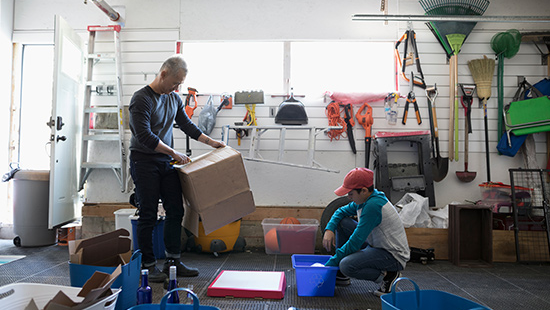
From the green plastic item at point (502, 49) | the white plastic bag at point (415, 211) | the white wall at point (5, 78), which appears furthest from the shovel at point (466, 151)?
the white wall at point (5, 78)

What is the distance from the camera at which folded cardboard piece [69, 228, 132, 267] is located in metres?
2.15

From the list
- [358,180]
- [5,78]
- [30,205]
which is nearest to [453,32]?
[358,180]

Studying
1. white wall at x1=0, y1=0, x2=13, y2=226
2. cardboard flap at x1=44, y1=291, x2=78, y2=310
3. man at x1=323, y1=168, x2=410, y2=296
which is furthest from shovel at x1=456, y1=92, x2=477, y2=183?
white wall at x1=0, y1=0, x2=13, y2=226

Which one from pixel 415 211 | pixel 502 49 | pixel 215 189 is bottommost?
pixel 415 211

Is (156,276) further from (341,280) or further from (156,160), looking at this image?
(341,280)

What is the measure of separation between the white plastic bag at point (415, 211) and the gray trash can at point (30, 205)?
3.72 m

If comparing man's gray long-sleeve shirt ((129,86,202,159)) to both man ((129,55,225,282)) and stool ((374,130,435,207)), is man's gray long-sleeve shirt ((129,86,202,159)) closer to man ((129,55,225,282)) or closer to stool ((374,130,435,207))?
man ((129,55,225,282))

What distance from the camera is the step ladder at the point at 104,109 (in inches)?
171

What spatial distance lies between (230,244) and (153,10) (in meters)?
2.84

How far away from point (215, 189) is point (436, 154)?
271 cm

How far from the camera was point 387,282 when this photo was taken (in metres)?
2.64

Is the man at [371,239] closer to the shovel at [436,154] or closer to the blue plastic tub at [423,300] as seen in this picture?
the blue plastic tub at [423,300]

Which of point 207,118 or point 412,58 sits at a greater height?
point 412,58

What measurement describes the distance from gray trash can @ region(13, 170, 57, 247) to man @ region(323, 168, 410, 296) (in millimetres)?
3188
